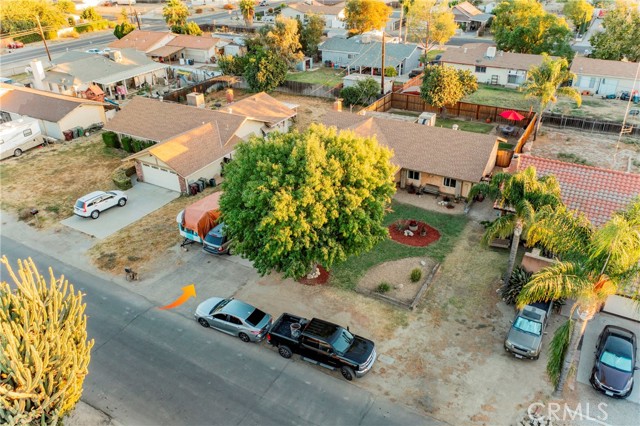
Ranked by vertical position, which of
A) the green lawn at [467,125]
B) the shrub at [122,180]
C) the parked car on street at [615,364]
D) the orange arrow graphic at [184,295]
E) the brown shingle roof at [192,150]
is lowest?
the orange arrow graphic at [184,295]

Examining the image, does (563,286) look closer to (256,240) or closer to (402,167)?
(256,240)

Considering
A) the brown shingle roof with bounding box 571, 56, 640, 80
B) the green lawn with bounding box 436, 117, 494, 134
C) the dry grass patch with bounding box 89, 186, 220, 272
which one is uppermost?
the brown shingle roof with bounding box 571, 56, 640, 80

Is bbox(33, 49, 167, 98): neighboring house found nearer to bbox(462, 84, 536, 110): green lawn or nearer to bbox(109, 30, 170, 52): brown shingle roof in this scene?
bbox(109, 30, 170, 52): brown shingle roof

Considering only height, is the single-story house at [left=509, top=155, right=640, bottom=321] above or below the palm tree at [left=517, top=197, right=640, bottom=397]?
below

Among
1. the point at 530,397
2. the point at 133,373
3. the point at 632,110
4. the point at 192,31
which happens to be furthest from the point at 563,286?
the point at 192,31

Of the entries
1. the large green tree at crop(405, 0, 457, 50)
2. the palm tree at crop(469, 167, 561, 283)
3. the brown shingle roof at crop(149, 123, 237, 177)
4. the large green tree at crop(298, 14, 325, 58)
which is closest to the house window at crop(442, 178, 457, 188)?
the palm tree at crop(469, 167, 561, 283)

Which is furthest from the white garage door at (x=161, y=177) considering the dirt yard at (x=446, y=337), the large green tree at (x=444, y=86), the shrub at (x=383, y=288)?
the large green tree at (x=444, y=86)

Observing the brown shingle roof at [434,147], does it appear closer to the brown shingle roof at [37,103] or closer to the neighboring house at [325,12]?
the brown shingle roof at [37,103]
